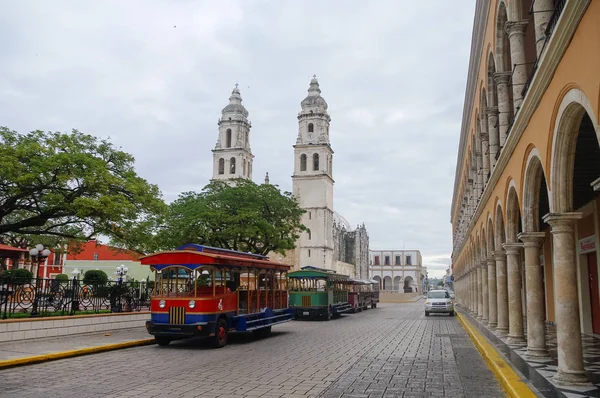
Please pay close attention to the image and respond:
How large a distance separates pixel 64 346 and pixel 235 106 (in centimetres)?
6772

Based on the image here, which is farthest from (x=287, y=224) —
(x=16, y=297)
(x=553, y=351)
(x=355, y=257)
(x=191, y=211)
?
(x=355, y=257)

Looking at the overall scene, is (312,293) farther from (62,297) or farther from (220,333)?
(62,297)

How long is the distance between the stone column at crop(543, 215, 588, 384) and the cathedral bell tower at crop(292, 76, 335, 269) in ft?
202

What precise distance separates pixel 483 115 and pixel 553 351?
357 inches

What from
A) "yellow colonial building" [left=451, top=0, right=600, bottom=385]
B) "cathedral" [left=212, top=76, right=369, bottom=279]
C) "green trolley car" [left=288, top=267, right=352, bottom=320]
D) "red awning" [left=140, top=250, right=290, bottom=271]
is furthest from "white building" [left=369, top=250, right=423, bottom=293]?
"red awning" [left=140, top=250, right=290, bottom=271]

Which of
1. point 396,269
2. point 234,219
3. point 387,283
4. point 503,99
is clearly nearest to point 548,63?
point 503,99

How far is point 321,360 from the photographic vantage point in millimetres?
11586

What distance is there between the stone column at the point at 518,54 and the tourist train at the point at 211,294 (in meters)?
8.81

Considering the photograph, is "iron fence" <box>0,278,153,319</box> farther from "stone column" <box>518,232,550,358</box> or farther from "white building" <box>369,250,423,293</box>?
"white building" <box>369,250,423,293</box>

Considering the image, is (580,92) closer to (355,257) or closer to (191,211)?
(191,211)

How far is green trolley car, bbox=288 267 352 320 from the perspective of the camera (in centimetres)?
2612

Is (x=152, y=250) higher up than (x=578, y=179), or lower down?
lower down

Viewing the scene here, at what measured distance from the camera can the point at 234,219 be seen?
100 feet

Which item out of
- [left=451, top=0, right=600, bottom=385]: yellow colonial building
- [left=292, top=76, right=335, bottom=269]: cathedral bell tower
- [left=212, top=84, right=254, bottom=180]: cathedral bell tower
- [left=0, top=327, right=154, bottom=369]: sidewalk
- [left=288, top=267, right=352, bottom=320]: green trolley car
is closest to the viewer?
[left=451, top=0, right=600, bottom=385]: yellow colonial building
